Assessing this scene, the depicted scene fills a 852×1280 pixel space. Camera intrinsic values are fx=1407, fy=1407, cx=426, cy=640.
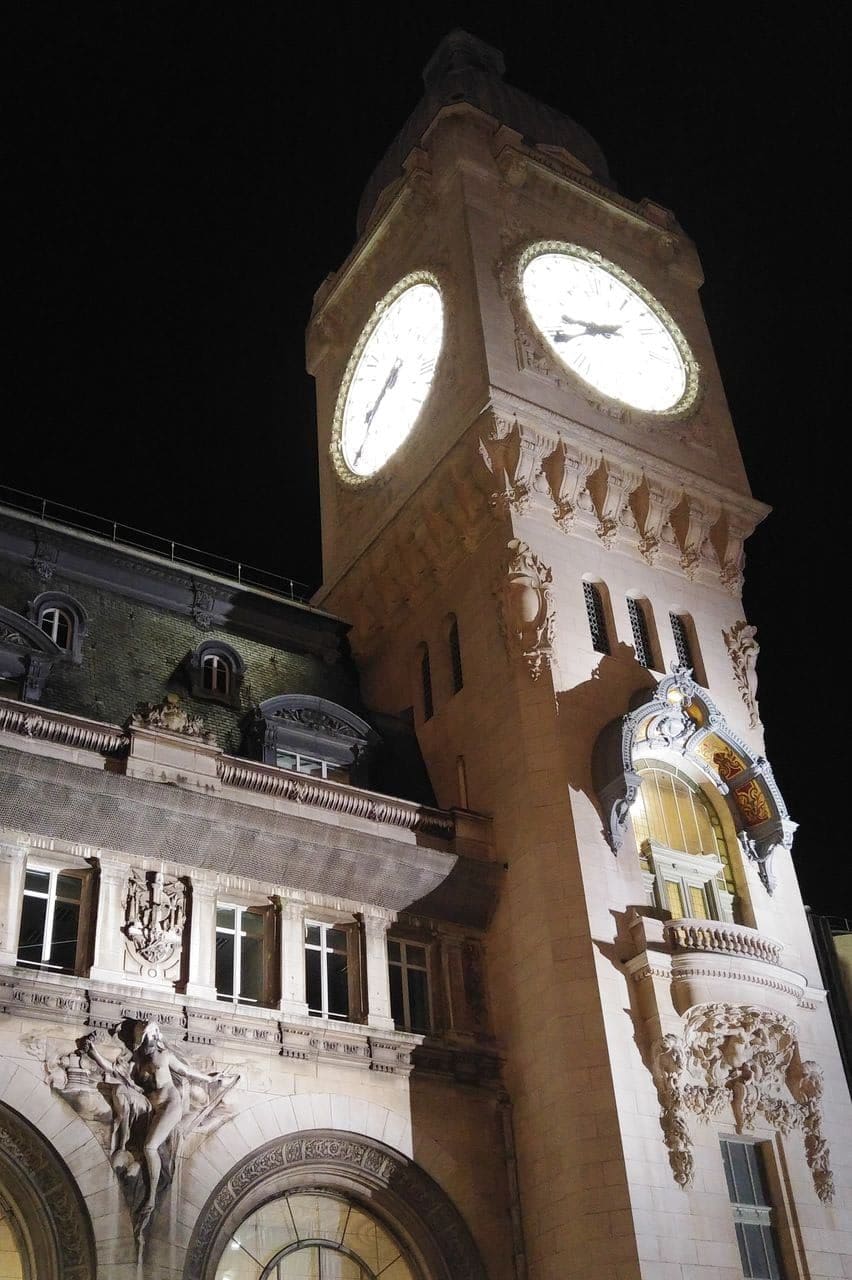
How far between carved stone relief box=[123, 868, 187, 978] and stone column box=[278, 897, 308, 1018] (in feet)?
7.09

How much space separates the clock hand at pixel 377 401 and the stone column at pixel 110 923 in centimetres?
1796

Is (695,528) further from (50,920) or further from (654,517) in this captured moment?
(50,920)

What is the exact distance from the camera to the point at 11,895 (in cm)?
2525

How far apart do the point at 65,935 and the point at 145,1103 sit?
11.4 feet

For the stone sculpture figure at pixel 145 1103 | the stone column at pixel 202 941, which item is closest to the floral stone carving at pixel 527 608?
the stone column at pixel 202 941

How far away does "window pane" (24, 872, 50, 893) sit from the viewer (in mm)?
25922

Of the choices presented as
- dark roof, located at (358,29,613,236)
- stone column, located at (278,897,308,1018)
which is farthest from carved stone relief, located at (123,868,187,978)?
dark roof, located at (358,29,613,236)

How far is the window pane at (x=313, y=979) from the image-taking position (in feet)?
91.1

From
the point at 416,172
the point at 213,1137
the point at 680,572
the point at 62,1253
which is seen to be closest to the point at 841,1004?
the point at 680,572

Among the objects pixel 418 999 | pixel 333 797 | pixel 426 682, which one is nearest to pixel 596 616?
pixel 426 682

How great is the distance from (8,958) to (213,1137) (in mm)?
4779

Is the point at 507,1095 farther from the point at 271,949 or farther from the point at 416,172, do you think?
the point at 416,172

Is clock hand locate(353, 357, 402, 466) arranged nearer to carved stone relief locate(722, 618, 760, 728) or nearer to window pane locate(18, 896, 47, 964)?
carved stone relief locate(722, 618, 760, 728)

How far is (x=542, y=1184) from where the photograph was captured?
26.5 metres
